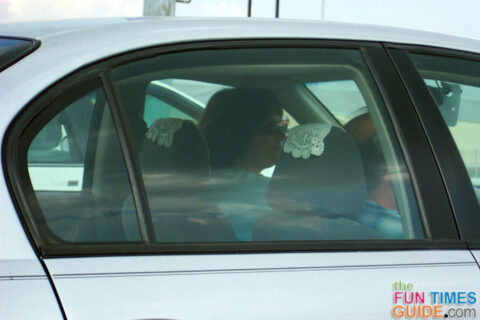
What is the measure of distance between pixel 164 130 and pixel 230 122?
18 cm

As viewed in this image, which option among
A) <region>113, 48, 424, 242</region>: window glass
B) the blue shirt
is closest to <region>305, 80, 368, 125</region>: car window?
<region>113, 48, 424, 242</region>: window glass

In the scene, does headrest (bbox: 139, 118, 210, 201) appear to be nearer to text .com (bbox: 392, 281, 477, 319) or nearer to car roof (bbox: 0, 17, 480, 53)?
car roof (bbox: 0, 17, 480, 53)

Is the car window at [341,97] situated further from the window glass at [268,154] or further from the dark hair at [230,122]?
the dark hair at [230,122]

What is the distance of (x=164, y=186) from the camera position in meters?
1.62

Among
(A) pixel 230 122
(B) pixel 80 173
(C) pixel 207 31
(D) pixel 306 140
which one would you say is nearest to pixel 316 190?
(D) pixel 306 140

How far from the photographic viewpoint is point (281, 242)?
1607 mm

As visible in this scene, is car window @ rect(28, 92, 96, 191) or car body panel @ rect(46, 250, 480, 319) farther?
car window @ rect(28, 92, 96, 191)

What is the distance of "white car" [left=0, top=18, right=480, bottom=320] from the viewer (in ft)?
4.80

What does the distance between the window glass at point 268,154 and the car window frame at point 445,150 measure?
3.8 inches

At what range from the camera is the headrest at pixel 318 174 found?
173 centimetres

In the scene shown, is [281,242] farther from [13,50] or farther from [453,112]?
[13,50]

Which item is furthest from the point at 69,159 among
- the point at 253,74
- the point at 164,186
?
the point at 253,74

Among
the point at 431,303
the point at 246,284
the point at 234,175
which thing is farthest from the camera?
the point at 234,175

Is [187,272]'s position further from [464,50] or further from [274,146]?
[464,50]
